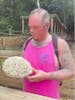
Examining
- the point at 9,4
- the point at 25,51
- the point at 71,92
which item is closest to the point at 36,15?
the point at 25,51

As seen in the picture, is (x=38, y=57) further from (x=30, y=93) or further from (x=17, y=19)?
(x=17, y=19)

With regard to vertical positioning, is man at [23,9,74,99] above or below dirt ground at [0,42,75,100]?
above

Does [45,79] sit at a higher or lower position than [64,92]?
higher

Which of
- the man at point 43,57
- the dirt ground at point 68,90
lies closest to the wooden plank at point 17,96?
the man at point 43,57

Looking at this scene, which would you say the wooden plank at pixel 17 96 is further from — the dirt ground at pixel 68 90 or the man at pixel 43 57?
the dirt ground at pixel 68 90

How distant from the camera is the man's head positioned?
2.16ft

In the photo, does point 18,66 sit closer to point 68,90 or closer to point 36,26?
point 36,26

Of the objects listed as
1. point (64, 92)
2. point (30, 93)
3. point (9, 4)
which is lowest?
point (64, 92)

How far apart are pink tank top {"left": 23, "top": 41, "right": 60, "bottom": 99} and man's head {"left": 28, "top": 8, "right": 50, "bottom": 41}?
3 cm

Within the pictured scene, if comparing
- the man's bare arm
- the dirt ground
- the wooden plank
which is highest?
the man's bare arm

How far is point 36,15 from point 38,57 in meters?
0.10

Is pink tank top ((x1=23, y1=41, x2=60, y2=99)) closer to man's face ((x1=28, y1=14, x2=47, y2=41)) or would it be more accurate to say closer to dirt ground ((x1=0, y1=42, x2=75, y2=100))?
man's face ((x1=28, y1=14, x2=47, y2=41))

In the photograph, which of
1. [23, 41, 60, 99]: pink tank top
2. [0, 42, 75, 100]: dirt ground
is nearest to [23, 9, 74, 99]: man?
[23, 41, 60, 99]: pink tank top

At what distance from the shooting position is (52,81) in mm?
692
